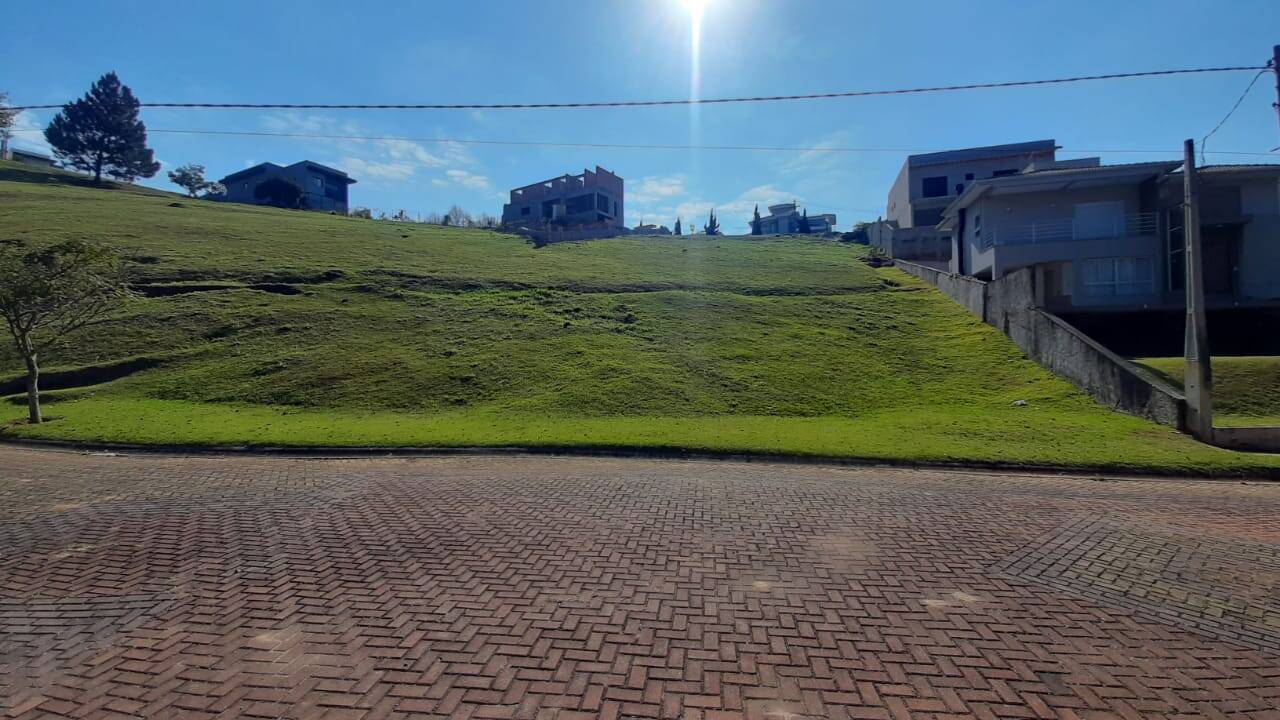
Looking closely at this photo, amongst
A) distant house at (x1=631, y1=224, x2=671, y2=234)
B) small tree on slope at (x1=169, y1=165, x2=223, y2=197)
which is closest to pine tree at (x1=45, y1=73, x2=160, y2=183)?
small tree on slope at (x1=169, y1=165, x2=223, y2=197)

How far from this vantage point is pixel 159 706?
3.46m

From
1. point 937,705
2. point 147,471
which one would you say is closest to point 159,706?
point 937,705

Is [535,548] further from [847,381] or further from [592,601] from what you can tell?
[847,381]

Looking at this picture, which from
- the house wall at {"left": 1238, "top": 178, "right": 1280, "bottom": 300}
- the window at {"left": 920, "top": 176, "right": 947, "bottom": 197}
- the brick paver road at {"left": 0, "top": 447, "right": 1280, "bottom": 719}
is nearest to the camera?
the brick paver road at {"left": 0, "top": 447, "right": 1280, "bottom": 719}

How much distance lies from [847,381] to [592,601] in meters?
16.2

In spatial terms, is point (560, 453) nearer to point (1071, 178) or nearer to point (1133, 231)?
point (1071, 178)

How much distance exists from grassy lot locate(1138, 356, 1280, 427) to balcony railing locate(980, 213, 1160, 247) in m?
13.4

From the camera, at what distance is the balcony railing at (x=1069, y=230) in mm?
27188

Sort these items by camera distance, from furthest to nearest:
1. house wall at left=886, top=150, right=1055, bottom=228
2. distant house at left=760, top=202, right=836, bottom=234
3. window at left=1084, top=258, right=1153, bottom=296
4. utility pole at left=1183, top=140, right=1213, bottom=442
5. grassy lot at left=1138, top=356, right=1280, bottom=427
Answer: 1. distant house at left=760, top=202, right=836, bottom=234
2. house wall at left=886, top=150, right=1055, bottom=228
3. window at left=1084, top=258, right=1153, bottom=296
4. grassy lot at left=1138, top=356, right=1280, bottom=427
5. utility pole at left=1183, top=140, right=1213, bottom=442

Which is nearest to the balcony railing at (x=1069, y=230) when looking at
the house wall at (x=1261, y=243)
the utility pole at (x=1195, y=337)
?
the house wall at (x=1261, y=243)

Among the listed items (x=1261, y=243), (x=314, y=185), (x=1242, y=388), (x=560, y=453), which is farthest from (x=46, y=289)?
(x=314, y=185)

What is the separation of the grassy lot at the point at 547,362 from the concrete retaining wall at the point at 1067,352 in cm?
46

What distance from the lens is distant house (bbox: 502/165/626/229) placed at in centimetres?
7675

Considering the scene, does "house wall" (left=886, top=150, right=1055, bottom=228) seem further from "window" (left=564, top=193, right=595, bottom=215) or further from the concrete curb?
the concrete curb
